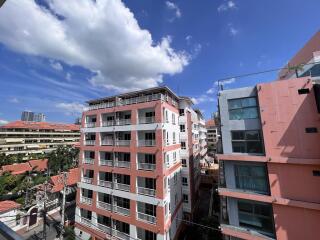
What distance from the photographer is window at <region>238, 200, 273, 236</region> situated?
12.5m

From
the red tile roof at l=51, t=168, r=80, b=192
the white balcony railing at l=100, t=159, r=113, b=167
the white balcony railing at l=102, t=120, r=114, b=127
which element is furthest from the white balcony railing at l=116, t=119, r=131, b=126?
the red tile roof at l=51, t=168, r=80, b=192

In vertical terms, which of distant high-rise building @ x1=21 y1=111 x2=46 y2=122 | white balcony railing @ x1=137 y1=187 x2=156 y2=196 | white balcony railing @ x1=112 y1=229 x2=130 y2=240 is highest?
distant high-rise building @ x1=21 y1=111 x2=46 y2=122

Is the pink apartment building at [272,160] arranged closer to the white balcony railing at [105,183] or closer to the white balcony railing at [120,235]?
the white balcony railing at [120,235]

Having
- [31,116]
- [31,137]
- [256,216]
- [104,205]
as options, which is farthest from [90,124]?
[31,116]

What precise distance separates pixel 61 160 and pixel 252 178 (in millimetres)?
56077

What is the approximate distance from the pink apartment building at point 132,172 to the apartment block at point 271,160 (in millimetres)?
7892

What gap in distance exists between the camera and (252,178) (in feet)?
43.9

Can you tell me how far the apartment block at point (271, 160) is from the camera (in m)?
11.4

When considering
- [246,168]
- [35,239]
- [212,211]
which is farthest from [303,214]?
[35,239]

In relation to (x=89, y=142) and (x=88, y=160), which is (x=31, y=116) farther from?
(x=88, y=160)

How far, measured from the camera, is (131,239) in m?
19.9

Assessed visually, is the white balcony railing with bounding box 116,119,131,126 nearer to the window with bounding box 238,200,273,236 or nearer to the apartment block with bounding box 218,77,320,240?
the apartment block with bounding box 218,77,320,240

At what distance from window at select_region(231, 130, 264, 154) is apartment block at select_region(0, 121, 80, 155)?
77.3 meters

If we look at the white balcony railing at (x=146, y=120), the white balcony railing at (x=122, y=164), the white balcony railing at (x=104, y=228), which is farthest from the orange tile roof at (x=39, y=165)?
the white balcony railing at (x=146, y=120)
